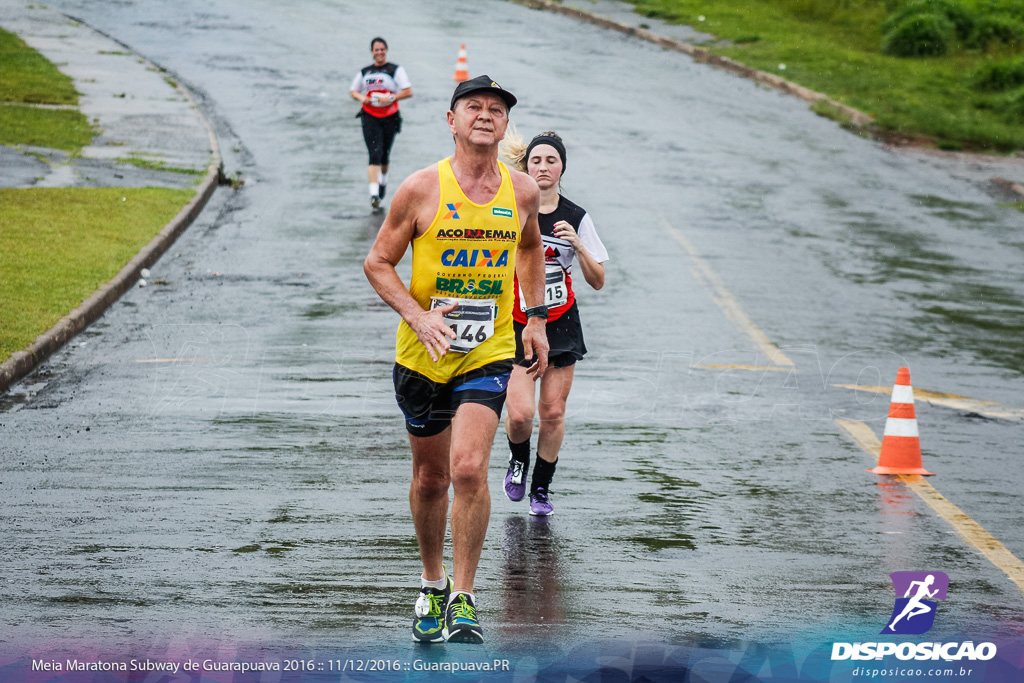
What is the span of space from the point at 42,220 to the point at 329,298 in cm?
448

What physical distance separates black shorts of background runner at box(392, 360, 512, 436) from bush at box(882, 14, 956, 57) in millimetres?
33856

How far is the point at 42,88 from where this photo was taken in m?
27.1

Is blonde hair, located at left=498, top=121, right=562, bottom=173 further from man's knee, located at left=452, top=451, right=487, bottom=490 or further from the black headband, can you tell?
man's knee, located at left=452, top=451, right=487, bottom=490

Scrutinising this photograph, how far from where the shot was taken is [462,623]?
5.50 metres

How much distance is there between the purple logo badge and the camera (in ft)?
19.9

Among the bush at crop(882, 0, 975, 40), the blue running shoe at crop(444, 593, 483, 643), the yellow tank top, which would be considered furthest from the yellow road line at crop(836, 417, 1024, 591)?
the bush at crop(882, 0, 975, 40)

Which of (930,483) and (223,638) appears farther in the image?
(930,483)

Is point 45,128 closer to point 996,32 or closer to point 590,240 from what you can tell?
point 590,240

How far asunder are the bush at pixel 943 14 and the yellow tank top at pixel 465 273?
113 ft

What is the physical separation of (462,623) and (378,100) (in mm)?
14528

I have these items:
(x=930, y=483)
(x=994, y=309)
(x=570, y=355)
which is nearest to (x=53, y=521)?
(x=570, y=355)

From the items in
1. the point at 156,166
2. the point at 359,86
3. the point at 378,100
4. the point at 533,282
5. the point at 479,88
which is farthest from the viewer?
the point at 156,166

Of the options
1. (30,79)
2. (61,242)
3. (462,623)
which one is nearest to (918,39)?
(30,79)

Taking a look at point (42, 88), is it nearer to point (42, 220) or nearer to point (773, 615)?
point (42, 220)
